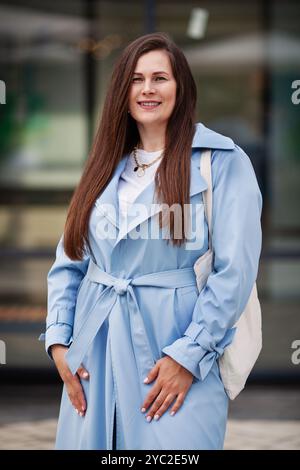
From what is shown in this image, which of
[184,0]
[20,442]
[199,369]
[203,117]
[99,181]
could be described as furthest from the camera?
[203,117]

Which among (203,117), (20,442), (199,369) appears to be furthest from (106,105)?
(203,117)

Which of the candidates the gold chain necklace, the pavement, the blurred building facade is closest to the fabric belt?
the gold chain necklace

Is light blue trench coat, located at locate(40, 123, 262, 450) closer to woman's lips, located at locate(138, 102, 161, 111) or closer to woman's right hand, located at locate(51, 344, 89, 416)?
woman's right hand, located at locate(51, 344, 89, 416)

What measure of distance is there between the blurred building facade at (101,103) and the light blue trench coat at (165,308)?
4.59m

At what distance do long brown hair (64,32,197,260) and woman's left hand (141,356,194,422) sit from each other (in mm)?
369

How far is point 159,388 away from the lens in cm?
285

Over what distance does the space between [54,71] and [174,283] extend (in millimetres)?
5694

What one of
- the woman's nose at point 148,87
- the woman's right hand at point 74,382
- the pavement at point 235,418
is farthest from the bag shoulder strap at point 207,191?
the pavement at point 235,418

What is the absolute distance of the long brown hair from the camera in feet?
9.48

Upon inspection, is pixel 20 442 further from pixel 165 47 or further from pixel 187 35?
pixel 187 35

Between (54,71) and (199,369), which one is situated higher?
(54,71)

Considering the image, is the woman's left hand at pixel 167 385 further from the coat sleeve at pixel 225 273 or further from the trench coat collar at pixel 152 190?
the trench coat collar at pixel 152 190

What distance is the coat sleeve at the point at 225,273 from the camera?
9.20 ft

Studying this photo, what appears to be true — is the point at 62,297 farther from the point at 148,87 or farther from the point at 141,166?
the point at 148,87
